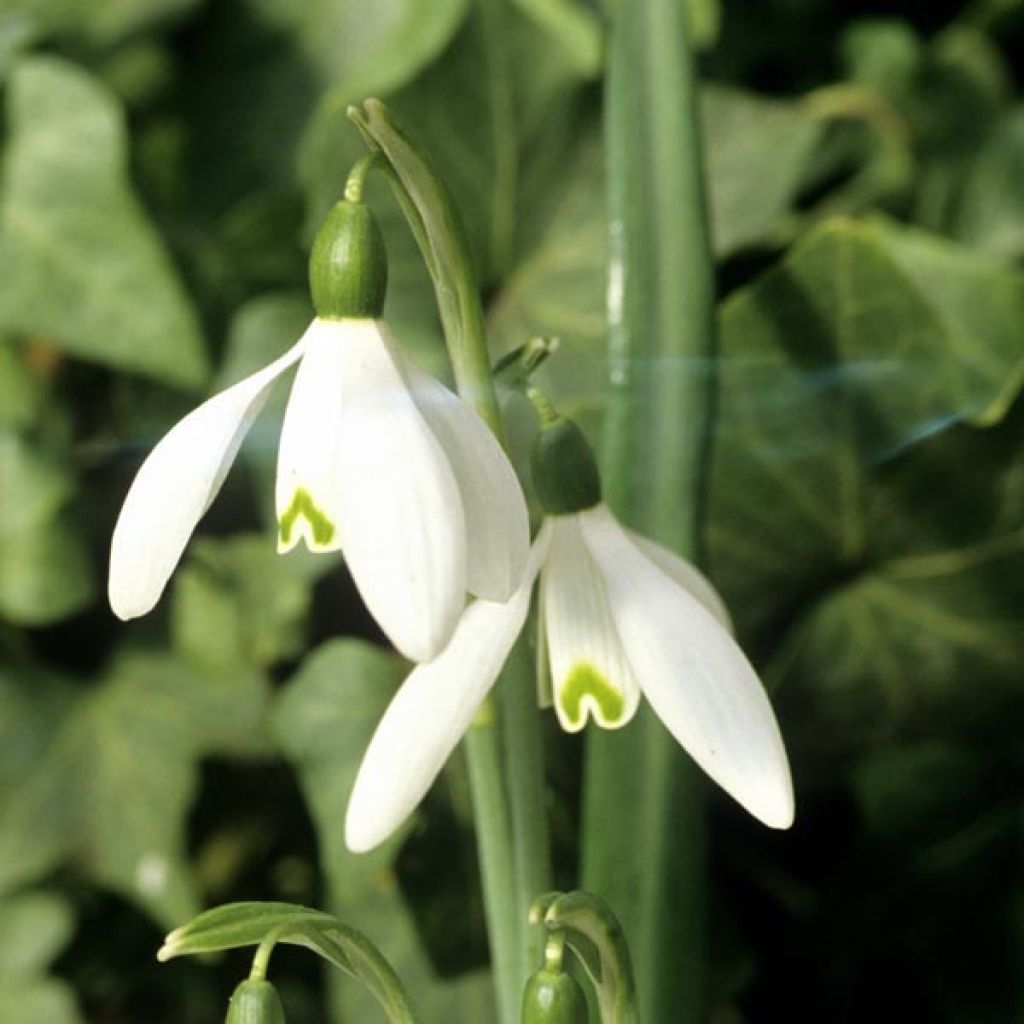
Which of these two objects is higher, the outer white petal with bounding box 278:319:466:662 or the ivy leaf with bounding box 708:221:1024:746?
the outer white petal with bounding box 278:319:466:662

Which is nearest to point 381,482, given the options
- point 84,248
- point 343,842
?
point 343,842

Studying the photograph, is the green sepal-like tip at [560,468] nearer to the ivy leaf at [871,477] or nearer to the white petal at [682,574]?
the white petal at [682,574]

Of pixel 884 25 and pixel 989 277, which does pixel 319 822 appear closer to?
pixel 989 277

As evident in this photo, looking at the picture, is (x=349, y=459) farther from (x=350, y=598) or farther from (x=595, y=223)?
(x=595, y=223)

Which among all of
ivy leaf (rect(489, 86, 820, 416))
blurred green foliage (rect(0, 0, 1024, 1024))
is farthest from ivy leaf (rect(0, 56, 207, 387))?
ivy leaf (rect(489, 86, 820, 416))

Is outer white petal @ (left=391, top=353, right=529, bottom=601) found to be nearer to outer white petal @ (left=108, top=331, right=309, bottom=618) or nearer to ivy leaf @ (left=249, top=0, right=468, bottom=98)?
outer white petal @ (left=108, top=331, right=309, bottom=618)

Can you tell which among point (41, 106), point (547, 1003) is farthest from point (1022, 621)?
point (41, 106)
